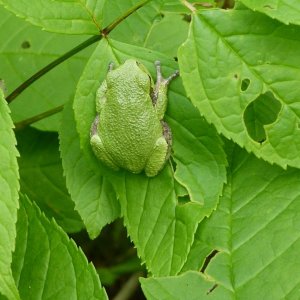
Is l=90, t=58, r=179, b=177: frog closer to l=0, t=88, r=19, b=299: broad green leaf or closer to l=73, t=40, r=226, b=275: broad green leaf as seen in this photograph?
l=73, t=40, r=226, b=275: broad green leaf

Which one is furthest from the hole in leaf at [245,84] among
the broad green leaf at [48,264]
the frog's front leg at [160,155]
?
the broad green leaf at [48,264]

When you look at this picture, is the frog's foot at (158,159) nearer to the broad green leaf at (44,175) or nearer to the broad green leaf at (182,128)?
the broad green leaf at (182,128)

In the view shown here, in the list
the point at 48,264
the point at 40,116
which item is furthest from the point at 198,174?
the point at 40,116

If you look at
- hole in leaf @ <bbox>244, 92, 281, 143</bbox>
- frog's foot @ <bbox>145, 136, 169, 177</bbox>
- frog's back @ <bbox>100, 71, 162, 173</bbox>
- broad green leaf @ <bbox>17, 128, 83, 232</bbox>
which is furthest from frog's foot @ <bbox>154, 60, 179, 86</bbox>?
broad green leaf @ <bbox>17, 128, 83, 232</bbox>

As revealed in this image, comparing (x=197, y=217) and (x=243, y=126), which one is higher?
(x=243, y=126)

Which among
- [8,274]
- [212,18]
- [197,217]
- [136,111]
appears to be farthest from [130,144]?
[8,274]

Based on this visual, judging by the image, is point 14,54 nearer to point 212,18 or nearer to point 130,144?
point 130,144
